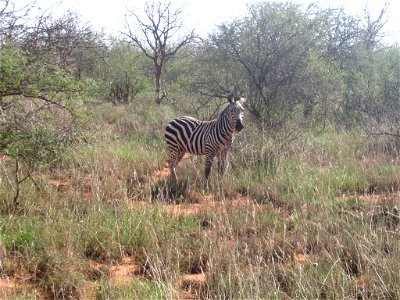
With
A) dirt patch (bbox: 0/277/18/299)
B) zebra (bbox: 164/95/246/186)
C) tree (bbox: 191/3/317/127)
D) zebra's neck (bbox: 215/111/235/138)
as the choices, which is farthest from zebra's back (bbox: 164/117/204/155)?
dirt patch (bbox: 0/277/18/299)

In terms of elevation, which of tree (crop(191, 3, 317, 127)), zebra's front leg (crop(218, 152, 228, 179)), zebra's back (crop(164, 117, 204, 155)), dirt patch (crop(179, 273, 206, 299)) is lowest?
dirt patch (crop(179, 273, 206, 299))

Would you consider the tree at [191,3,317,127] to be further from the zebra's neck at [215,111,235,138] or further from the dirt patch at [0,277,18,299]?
the dirt patch at [0,277,18,299]

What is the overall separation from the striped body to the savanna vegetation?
0.40 metres

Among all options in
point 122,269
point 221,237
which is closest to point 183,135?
point 221,237

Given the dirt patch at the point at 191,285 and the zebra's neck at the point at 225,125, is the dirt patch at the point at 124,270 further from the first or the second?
the zebra's neck at the point at 225,125

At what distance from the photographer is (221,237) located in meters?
3.91

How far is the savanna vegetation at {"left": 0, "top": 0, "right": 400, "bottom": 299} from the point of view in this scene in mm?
3357

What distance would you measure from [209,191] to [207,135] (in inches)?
53.2

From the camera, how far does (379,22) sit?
20859 mm

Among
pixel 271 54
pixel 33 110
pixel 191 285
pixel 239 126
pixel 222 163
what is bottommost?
pixel 191 285

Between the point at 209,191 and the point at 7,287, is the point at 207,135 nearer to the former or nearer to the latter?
the point at 209,191

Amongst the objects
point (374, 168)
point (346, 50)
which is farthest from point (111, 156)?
point (346, 50)

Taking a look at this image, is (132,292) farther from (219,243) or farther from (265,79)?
(265,79)

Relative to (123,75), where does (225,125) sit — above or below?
below
